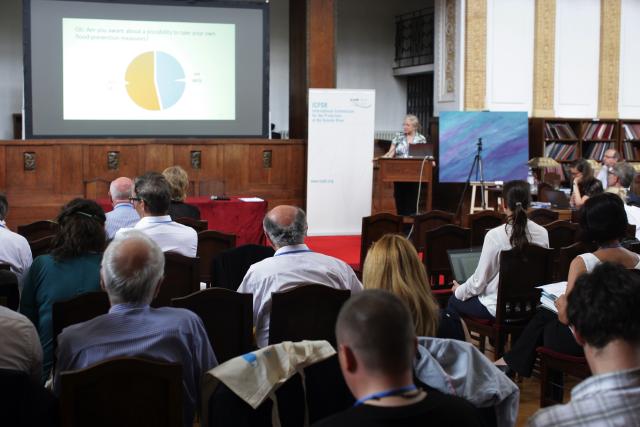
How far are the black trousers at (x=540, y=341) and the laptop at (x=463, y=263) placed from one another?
92 centimetres

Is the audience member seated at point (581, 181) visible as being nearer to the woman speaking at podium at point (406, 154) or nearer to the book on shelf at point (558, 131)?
the woman speaking at podium at point (406, 154)

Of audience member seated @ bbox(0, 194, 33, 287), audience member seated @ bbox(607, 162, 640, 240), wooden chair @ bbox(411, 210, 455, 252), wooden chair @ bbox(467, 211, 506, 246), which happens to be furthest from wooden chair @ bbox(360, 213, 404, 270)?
audience member seated @ bbox(0, 194, 33, 287)

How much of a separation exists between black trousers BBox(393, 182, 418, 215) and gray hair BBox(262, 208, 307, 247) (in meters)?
6.61

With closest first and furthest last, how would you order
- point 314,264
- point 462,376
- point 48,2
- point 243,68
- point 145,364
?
point 145,364, point 462,376, point 314,264, point 48,2, point 243,68

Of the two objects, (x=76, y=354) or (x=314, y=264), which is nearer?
(x=76, y=354)

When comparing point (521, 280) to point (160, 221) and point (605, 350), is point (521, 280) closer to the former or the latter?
point (160, 221)

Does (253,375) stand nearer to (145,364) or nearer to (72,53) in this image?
(145,364)

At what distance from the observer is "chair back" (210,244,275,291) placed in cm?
447

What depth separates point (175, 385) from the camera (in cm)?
223

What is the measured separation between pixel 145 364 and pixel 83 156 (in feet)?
29.4

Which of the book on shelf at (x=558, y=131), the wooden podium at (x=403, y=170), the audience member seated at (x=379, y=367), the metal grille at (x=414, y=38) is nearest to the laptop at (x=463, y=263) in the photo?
the audience member seated at (x=379, y=367)

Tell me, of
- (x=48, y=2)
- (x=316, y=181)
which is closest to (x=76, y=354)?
(x=316, y=181)

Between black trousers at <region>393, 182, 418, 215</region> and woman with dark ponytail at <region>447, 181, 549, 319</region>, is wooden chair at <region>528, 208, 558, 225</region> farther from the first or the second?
black trousers at <region>393, 182, 418, 215</region>

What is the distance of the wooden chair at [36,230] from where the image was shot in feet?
18.4
